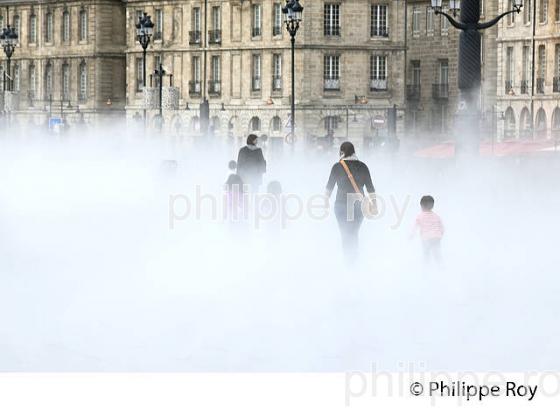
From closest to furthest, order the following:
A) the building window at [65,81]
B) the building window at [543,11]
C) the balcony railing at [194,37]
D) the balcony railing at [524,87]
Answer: the building window at [543,11], the balcony railing at [524,87], the balcony railing at [194,37], the building window at [65,81]

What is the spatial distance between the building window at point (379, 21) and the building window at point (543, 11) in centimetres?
1082

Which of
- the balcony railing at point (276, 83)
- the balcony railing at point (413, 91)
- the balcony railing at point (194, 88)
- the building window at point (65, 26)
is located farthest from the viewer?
the building window at point (65, 26)

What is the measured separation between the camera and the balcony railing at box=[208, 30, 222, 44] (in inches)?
3964

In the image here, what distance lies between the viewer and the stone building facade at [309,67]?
95.8 meters

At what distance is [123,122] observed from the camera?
11294 cm

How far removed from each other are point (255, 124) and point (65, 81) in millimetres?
23615

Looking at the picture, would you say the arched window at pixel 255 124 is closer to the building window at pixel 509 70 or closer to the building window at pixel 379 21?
the building window at pixel 379 21

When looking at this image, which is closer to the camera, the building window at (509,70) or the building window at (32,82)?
the building window at (509,70)

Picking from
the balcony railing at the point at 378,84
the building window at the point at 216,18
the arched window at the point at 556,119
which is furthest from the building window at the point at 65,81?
the arched window at the point at 556,119

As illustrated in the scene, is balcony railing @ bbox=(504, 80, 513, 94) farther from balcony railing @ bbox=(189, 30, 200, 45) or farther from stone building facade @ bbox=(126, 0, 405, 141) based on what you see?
balcony railing @ bbox=(189, 30, 200, 45)

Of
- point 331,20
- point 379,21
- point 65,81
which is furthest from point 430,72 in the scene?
point 65,81

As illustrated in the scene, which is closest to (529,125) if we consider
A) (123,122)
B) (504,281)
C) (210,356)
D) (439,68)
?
(439,68)

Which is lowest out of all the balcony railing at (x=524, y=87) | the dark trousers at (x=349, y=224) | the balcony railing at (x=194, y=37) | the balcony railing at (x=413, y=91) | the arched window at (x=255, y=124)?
the arched window at (x=255, y=124)

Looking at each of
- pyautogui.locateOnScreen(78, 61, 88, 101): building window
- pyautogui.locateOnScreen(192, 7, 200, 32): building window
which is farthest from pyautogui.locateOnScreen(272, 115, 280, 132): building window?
pyautogui.locateOnScreen(78, 61, 88, 101): building window
